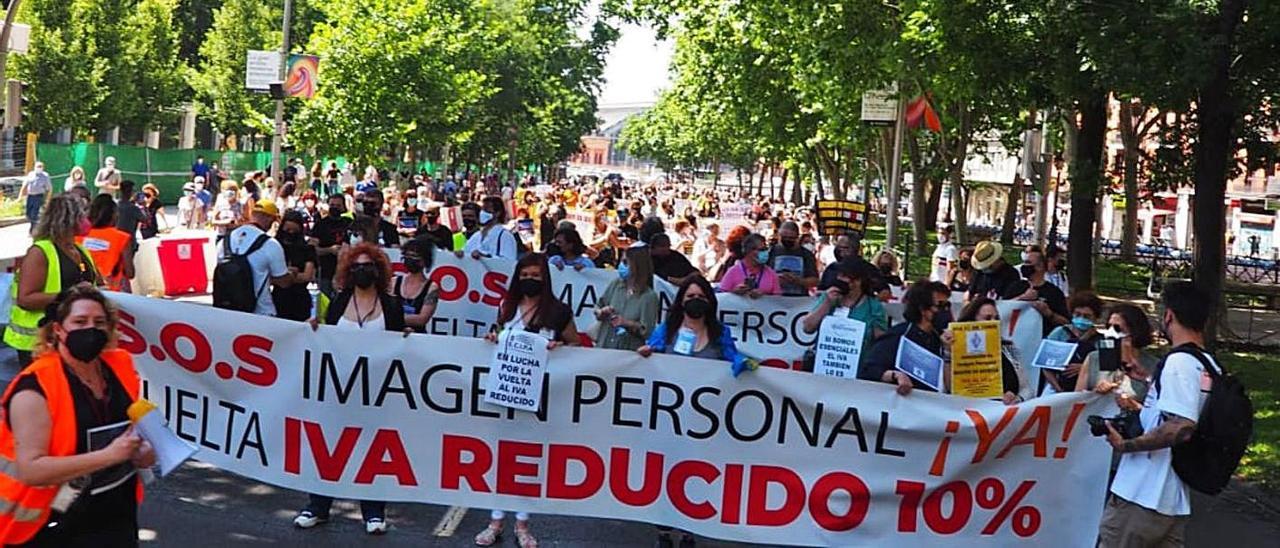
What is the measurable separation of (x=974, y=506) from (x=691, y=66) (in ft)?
149

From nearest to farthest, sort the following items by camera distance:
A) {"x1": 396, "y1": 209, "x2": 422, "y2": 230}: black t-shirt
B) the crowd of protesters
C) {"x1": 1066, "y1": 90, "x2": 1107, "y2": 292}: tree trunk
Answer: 1. the crowd of protesters
2. {"x1": 396, "y1": 209, "x2": 422, "y2": 230}: black t-shirt
3. {"x1": 1066, "y1": 90, "x2": 1107, "y2": 292}: tree trunk

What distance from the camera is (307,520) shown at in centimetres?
848

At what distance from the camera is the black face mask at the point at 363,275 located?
28.1 ft

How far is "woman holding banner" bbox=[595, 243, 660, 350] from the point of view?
30.4 ft

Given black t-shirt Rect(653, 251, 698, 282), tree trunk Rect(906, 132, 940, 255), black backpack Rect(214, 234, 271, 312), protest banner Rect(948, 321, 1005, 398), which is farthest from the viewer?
tree trunk Rect(906, 132, 940, 255)

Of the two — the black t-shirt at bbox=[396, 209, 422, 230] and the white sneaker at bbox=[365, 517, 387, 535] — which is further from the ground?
the black t-shirt at bbox=[396, 209, 422, 230]

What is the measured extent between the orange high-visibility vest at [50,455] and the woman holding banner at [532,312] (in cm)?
334

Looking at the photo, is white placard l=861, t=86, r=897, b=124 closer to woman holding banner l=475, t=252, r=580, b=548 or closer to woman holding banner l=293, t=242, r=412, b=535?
woman holding banner l=293, t=242, r=412, b=535

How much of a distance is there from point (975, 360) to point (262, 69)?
31.7m

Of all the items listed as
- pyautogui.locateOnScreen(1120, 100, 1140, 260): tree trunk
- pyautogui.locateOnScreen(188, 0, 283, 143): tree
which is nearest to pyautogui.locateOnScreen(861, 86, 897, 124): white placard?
pyautogui.locateOnScreen(1120, 100, 1140, 260): tree trunk

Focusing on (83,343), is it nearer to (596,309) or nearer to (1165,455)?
(1165,455)

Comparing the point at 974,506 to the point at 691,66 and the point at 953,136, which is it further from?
the point at 691,66

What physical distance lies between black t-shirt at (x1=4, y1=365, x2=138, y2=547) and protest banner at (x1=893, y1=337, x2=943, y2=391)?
4038 millimetres

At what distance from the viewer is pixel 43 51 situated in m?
53.1
